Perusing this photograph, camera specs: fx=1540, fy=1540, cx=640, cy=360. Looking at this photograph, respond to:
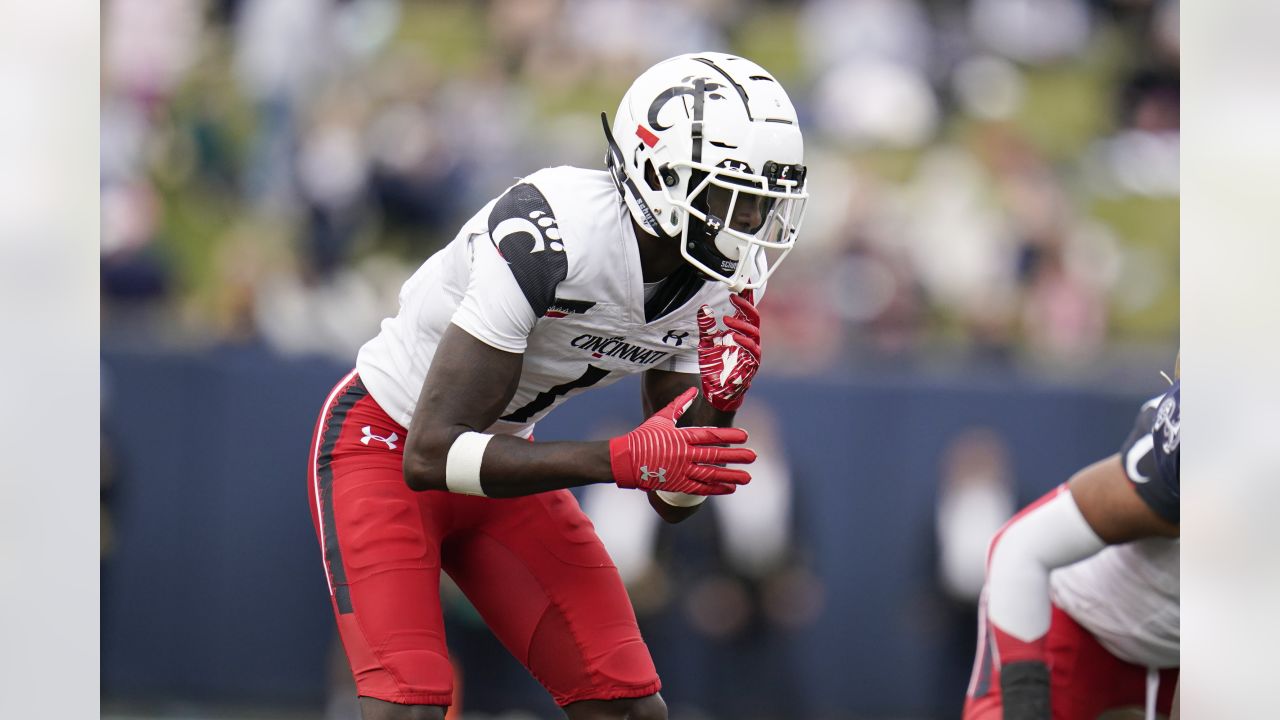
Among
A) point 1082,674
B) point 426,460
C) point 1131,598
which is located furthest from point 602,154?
point 426,460

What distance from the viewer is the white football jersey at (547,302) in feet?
10.4

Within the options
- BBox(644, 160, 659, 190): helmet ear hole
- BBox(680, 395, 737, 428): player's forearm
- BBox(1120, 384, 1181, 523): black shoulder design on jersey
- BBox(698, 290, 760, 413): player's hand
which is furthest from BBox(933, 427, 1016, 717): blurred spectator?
BBox(644, 160, 659, 190): helmet ear hole

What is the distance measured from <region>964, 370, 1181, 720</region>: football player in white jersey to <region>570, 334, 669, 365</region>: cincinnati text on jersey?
1.12m

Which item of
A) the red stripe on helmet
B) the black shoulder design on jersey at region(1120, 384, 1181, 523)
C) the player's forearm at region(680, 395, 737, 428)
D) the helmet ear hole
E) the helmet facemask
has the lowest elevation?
the black shoulder design on jersey at region(1120, 384, 1181, 523)

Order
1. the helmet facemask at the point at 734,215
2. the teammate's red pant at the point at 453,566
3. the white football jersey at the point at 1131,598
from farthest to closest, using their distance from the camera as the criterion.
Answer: the white football jersey at the point at 1131,598 < the teammate's red pant at the point at 453,566 < the helmet facemask at the point at 734,215

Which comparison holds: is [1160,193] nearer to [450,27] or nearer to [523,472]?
[450,27]

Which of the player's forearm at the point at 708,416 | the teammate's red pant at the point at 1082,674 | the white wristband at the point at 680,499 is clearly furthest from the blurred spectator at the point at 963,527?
the player's forearm at the point at 708,416

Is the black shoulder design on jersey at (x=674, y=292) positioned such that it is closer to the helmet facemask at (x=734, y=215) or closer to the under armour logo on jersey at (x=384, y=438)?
the helmet facemask at (x=734, y=215)

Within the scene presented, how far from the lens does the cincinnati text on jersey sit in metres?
3.43

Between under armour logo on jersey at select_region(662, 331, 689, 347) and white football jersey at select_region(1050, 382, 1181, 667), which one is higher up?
under armour logo on jersey at select_region(662, 331, 689, 347)

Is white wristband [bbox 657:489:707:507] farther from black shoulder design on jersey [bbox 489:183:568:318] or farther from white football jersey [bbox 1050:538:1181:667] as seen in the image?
white football jersey [bbox 1050:538:1181:667]

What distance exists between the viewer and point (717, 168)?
3211 millimetres

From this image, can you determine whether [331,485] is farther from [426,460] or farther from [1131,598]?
[1131,598]

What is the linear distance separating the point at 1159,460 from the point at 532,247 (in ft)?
5.11
